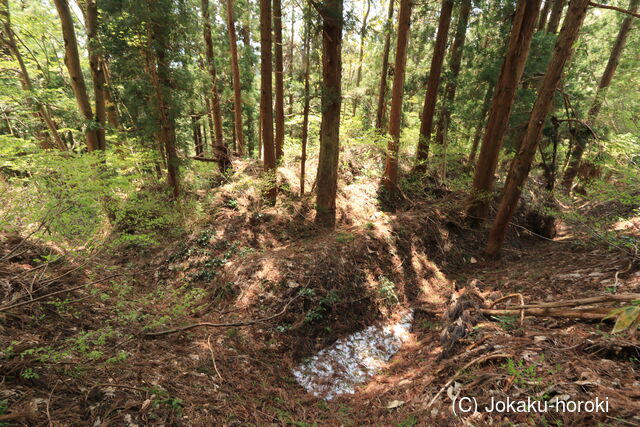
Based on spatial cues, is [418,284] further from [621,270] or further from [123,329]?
[123,329]

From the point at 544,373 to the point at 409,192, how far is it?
874cm

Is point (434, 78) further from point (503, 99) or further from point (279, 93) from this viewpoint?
point (279, 93)

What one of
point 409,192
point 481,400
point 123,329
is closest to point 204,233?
point 123,329

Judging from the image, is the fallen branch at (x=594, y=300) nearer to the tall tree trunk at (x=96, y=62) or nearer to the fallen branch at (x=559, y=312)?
the fallen branch at (x=559, y=312)

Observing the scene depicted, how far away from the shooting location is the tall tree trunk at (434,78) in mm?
8320

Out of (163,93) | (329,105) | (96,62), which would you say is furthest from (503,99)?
(96,62)

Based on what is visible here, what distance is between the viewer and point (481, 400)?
2506mm

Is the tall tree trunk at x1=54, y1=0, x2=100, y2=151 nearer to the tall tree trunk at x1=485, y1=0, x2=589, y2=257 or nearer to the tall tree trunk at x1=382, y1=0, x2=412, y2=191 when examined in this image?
the tall tree trunk at x1=382, y1=0, x2=412, y2=191

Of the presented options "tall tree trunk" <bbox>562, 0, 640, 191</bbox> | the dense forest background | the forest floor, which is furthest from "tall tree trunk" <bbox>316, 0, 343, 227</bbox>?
"tall tree trunk" <bbox>562, 0, 640, 191</bbox>

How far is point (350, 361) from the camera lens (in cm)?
468

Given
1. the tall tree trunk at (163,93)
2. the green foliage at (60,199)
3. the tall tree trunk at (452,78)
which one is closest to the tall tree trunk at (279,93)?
the tall tree trunk at (163,93)

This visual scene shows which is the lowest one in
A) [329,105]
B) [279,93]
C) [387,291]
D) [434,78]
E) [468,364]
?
[387,291]

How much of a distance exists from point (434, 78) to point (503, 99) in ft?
9.29

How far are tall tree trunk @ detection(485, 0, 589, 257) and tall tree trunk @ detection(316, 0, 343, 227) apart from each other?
14.2 ft
